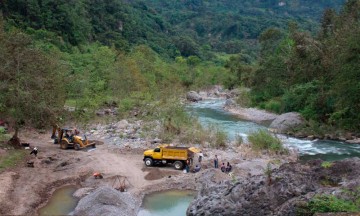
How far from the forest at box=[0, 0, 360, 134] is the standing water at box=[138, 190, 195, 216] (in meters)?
10.5

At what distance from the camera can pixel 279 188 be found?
14672mm

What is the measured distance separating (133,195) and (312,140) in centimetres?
2002

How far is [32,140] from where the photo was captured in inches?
1217

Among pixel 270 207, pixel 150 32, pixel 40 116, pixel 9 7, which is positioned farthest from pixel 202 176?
pixel 150 32

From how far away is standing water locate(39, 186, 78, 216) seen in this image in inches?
702

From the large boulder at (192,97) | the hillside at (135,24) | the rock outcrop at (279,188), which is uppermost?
the hillside at (135,24)

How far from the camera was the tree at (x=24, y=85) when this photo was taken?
2550 cm

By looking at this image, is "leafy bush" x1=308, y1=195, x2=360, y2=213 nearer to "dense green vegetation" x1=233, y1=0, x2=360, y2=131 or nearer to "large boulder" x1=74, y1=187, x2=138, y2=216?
"large boulder" x1=74, y1=187, x2=138, y2=216

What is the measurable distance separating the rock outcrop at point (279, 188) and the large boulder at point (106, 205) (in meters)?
3.38

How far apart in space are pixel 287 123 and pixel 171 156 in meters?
18.4

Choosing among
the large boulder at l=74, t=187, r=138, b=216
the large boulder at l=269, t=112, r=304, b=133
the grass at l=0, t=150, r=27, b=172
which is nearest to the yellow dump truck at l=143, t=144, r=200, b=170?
the large boulder at l=74, t=187, r=138, b=216

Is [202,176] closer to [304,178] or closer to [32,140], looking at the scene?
[304,178]

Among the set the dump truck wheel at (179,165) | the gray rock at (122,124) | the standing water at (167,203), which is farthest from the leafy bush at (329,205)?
the gray rock at (122,124)

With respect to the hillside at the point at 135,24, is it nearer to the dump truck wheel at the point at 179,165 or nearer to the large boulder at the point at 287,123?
the large boulder at the point at 287,123
